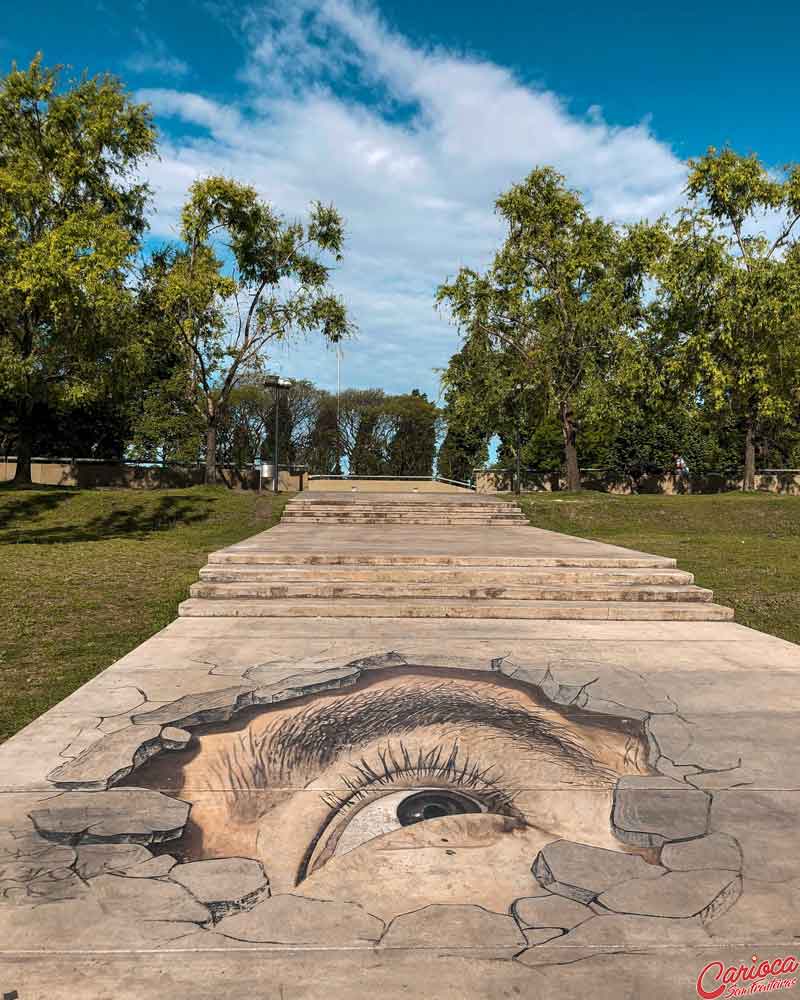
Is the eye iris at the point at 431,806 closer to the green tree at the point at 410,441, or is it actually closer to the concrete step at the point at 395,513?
the concrete step at the point at 395,513

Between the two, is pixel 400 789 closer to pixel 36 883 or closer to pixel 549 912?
pixel 549 912

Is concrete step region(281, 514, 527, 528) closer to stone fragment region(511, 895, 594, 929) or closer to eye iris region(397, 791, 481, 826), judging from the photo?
eye iris region(397, 791, 481, 826)

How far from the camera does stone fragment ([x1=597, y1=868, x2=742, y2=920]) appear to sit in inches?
80.9

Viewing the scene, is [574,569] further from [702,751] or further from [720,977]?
[720,977]

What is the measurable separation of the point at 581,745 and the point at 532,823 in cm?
88

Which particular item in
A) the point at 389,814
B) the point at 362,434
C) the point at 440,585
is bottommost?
the point at 389,814

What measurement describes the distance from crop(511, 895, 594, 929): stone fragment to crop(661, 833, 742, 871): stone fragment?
44 centimetres

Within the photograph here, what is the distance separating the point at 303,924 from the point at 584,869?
3.17 feet

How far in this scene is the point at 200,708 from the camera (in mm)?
3781

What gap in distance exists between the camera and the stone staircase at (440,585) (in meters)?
6.54

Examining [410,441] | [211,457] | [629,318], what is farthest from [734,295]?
[410,441]

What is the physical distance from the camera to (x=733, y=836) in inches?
97.7

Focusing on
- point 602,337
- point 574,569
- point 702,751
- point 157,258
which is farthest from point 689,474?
point 702,751

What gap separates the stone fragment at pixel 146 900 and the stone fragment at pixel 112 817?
0.82 feet
